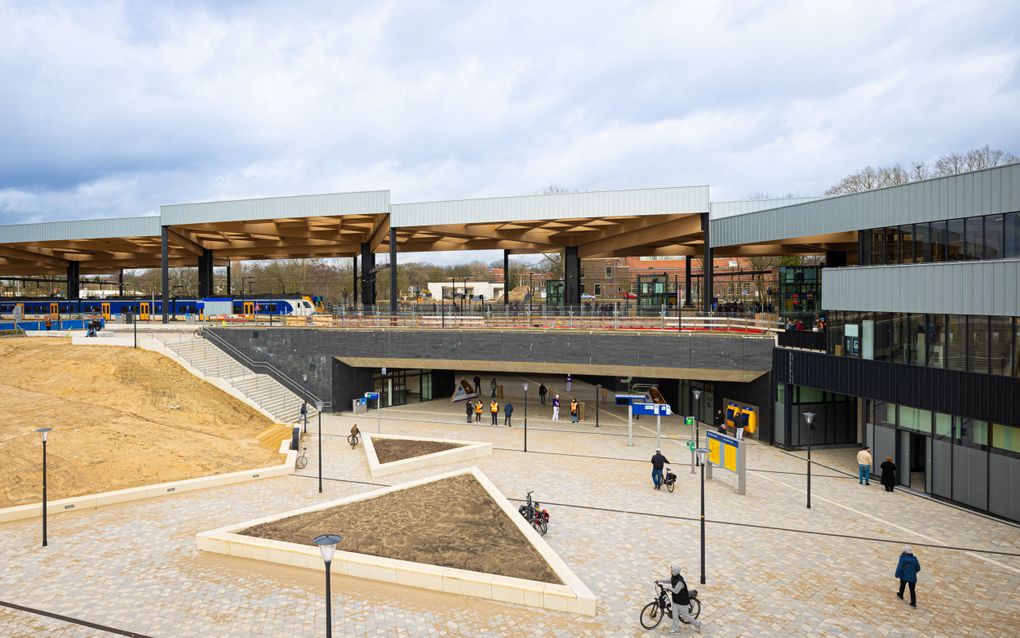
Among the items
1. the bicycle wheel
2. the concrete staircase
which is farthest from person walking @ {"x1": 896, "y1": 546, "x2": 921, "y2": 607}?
the concrete staircase

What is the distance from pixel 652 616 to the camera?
11.2 meters

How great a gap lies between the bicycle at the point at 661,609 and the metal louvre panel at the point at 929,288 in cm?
1259

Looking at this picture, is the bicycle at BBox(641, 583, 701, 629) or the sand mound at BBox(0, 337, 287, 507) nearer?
the bicycle at BBox(641, 583, 701, 629)

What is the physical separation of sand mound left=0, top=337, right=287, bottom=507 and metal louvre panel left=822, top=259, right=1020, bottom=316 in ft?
73.4

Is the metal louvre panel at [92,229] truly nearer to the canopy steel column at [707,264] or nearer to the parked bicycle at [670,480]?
the canopy steel column at [707,264]

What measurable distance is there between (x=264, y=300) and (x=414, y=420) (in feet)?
84.6

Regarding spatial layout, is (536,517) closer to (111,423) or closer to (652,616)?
(652,616)

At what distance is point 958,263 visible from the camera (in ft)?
58.6

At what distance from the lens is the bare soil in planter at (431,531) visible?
13.2 m

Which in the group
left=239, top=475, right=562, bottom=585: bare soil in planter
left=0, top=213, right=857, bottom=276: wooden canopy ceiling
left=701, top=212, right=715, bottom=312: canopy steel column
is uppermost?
left=0, top=213, right=857, bottom=276: wooden canopy ceiling

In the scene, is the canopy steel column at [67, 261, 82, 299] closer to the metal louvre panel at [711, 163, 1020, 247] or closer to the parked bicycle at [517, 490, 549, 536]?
the parked bicycle at [517, 490, 549, 536]

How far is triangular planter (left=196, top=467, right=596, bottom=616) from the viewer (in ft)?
38.5

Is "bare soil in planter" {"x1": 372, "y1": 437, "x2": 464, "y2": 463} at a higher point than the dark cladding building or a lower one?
lower

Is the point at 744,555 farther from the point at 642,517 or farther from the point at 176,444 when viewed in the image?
the point at 176,444
